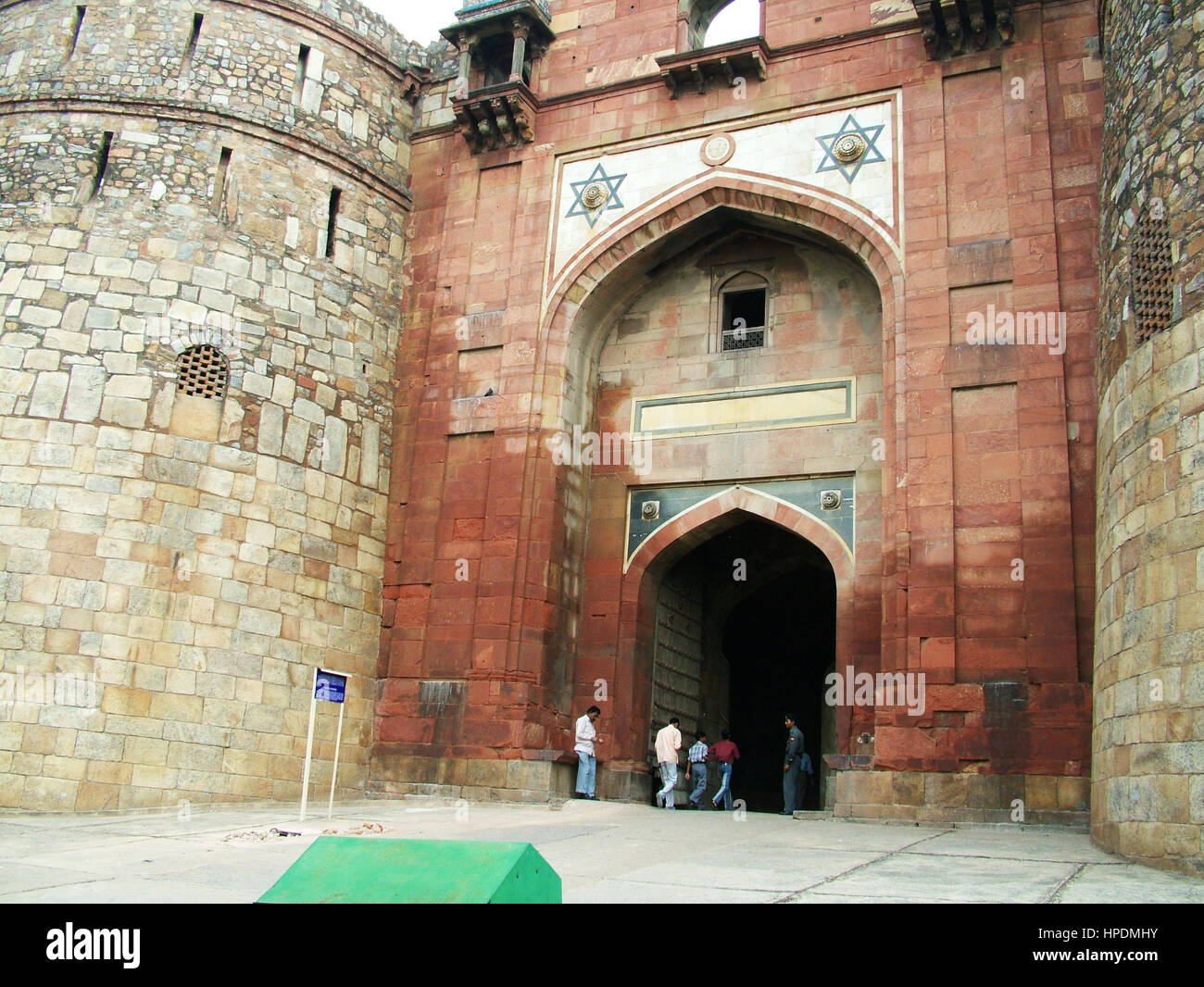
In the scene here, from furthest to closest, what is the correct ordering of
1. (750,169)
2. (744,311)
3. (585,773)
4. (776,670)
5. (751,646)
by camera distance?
(776,670)
(751,646)
(744,311)
(750,169)
(585,773)

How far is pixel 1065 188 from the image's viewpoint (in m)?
11.5

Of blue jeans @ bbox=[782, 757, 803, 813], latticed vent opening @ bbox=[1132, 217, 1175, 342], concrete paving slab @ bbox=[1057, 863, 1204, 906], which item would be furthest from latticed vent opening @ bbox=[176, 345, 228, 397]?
concrete paving slab @ bbox=[1057, 863, 1204, 906]

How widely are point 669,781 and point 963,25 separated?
27.1 ft

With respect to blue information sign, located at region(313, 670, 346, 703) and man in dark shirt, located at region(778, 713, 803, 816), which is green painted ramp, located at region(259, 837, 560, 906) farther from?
man in dark shirt, located at region(778, 713, 803, 816)

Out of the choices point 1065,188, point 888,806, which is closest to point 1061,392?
point 1065,188

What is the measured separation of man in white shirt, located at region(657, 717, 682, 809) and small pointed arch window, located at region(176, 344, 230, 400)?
18.9 ft

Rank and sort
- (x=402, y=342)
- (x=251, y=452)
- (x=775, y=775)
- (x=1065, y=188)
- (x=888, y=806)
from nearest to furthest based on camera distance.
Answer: (x=888, y=806) → (x=1065, y=188) → (x=251, y=452) → (x=402, y=342) → (x=775, y=775)

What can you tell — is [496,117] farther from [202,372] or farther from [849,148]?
[202,372]

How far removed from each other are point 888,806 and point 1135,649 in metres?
3.21

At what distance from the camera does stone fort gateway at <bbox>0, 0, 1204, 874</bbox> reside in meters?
10.7

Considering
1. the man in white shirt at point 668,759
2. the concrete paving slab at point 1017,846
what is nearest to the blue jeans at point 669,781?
the man in white shirt at point 668,759

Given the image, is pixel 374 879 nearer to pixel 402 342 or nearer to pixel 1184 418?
pixel 1184 418

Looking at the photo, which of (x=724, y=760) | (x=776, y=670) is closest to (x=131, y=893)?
(x=724, y=760)

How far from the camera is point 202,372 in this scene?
12.2m
